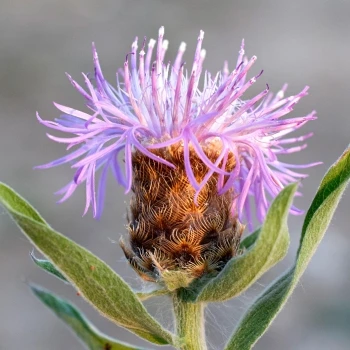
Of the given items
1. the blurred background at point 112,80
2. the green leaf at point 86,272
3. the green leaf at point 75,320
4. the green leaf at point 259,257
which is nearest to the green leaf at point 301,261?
the green leaf at point 259,257

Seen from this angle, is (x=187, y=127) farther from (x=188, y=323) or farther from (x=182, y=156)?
(x=188, y=323)

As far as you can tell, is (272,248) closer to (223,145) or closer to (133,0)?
(223,145)

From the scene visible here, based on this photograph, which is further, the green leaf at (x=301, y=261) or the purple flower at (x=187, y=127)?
the purple flower at (x=187, y=127)

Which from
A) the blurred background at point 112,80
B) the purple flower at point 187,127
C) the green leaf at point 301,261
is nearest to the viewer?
the green leaf at point 301,261

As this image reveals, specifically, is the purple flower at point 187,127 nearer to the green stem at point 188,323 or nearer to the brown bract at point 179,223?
the brown bract at point 179,223

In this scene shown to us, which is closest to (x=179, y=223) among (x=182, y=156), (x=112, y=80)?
(x=182, y=156)

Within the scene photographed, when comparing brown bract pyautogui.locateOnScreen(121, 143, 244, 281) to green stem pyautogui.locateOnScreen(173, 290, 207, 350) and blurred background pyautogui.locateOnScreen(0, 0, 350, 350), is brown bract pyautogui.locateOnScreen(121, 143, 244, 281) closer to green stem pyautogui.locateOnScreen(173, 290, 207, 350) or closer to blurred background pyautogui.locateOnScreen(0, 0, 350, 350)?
green stem pyautogui.locateOnScreen(173, 290, 207, 350)
